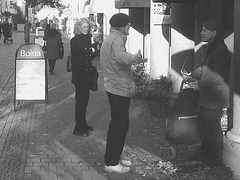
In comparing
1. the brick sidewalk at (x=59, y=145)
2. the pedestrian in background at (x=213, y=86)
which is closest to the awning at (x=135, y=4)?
the brick sidewalk at (x=59, y=145)

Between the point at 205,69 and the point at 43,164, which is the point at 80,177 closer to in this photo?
the point at 43,164

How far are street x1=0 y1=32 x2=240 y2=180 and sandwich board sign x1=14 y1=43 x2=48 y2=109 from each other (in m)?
0.30

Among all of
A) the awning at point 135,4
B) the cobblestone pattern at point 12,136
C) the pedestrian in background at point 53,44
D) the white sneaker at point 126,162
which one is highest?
the awning at point 135,4

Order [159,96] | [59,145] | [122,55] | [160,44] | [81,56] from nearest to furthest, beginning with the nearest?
[122,55] < [59,145] < [81,56] < [159,96] < [160,44]

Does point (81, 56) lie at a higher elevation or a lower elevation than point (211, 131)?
higher

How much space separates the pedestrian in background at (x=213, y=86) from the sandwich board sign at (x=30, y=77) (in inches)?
191

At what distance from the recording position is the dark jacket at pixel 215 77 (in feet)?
18.7

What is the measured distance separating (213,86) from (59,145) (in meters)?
2.53

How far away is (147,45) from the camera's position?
14.2 metres

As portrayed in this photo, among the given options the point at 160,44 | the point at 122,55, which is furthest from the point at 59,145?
the point at 160,44

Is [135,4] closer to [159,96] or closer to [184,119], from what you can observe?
[159,96]

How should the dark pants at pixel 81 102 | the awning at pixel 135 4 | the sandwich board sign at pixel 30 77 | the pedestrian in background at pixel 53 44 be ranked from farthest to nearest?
the pedestrian in background at pixel 53 44 → the awning at pixel 135 4 → the sandwich board sign at pixel 30 77 → the dark pants at pixel 81 102

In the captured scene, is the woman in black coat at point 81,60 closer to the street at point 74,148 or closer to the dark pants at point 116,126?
the street at point 74,148

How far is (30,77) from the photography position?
10.2 meters
